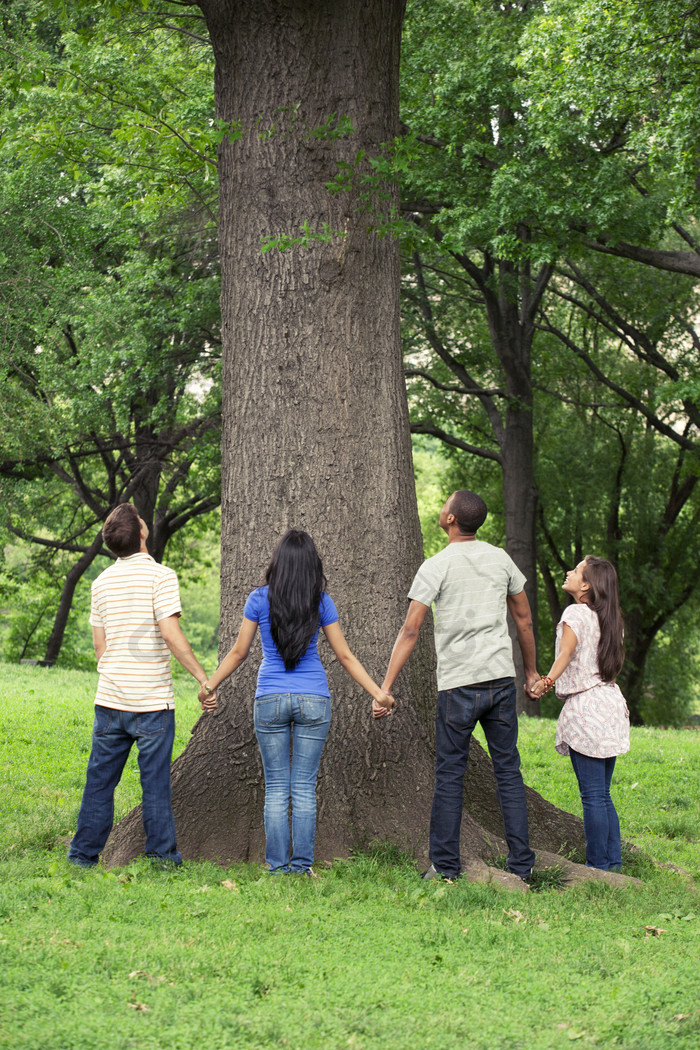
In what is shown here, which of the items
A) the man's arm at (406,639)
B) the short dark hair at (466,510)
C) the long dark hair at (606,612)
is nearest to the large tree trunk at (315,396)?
the man's arm at (406,639)

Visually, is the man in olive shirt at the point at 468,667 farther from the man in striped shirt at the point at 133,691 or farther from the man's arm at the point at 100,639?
the man's arm at the point at 100,639

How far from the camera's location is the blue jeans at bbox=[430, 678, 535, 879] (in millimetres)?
5266

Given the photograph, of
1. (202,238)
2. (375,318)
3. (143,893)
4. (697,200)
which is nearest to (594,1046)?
(143,893)

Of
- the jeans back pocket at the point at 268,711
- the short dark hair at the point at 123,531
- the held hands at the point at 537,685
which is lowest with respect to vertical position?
the jeans back pocket at the point at 268,711

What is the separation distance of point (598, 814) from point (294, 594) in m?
2.37

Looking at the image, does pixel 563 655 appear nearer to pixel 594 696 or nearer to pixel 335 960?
pixel 594 696

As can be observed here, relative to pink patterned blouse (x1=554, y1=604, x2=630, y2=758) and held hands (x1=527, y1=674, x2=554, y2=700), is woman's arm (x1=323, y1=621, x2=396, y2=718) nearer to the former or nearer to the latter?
held hands (x1=527, y1=674, x2=554, y2=700)

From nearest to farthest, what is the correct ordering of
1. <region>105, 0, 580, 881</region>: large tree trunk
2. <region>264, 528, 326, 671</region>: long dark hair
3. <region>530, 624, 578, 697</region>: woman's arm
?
<region>264, 528, 326, 671</region>: long dark hair < <region>105, 0, 580, 881</region>: large tree trunk < <region>530, 624, 578, 697</region>: woman's arm

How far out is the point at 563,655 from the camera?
600 centimetres

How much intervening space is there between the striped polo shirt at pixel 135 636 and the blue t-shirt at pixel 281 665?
52cm

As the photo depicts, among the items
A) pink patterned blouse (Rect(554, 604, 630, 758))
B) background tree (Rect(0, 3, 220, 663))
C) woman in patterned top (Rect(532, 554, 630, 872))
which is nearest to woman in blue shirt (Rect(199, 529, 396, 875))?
woman in patterned top (Rect(532, 554, 630, 872))

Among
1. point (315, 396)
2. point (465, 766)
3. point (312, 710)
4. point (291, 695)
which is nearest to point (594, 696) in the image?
point (465, 766)

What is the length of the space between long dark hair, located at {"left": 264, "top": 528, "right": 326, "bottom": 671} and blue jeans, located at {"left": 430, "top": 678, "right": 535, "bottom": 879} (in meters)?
0.87

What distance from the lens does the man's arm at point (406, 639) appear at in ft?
17.6
